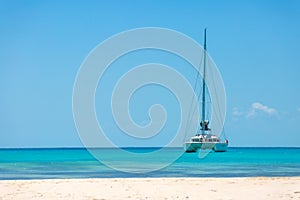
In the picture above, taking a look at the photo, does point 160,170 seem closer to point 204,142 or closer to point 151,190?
point 151,190

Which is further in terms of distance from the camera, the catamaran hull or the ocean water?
the catamaran hull

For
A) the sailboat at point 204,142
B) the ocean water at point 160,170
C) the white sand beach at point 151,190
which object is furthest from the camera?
the sailboat at point 204,142

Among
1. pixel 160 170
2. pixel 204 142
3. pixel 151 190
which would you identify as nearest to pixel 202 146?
pixel 204 142

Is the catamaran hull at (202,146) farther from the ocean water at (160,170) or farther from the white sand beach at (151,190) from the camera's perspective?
the white sand beach at (151,190)

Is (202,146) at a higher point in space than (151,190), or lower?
higher

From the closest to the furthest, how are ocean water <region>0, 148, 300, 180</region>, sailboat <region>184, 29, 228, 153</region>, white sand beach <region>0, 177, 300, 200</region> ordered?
white sand beach <region>0, 177, 300, 200</region> → ocean water <region>0, 148, 300, 180</region> → sailboat <region>184, 29, 228, 153</region>

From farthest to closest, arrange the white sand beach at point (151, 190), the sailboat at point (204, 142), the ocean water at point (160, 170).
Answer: the sailboat at point (204, 142) → the ocean water at point (160, 170) → the white sand beach at point (151, 190)

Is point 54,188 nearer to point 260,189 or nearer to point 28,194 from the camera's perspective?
point 28,194

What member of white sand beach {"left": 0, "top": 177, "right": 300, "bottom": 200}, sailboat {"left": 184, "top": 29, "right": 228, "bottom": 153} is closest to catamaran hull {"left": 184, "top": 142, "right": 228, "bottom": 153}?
sailboat {"left": 184, "top": 29, "right": 228, "bottom": 153}

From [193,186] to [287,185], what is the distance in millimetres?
4173

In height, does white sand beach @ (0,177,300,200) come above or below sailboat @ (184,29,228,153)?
below

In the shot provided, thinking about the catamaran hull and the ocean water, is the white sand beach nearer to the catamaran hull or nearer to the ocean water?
the ocean water

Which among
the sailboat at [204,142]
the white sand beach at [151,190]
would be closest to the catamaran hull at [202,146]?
the sailboat at [204,142]

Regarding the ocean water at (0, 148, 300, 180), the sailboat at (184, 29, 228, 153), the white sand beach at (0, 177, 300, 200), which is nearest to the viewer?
the white sand beach at (0, 177, 300, 200)
